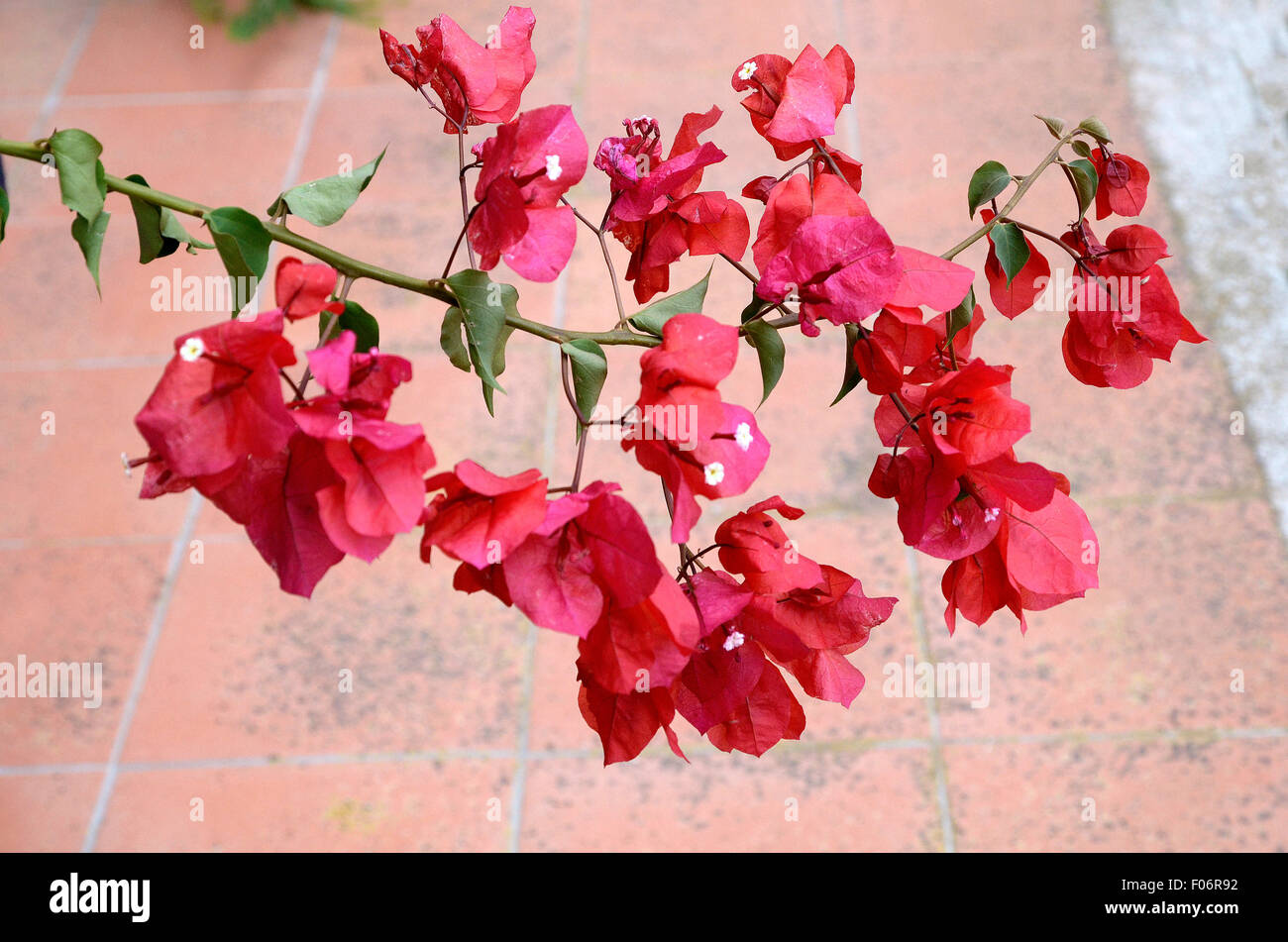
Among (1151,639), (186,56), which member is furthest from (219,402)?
(186,56)

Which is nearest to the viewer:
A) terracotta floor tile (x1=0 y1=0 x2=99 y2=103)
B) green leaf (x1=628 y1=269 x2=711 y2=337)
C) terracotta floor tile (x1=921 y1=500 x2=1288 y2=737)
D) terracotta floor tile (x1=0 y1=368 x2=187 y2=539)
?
green leaf (x1=628 y1=269 x2=711 y2=337)

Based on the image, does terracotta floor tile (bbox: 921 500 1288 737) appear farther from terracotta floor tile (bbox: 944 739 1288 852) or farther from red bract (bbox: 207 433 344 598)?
red bract (bbox: 207 433 344 598)

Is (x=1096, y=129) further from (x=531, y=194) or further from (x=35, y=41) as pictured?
(x=35, y=41)

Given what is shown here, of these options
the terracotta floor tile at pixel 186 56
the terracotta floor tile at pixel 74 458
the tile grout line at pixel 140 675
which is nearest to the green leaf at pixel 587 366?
the tile grout line at pixel 140 675

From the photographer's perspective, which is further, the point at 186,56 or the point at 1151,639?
the point at 186,56

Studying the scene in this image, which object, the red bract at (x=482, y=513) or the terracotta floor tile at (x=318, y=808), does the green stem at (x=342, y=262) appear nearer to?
the red bract at (x=482, y=513)

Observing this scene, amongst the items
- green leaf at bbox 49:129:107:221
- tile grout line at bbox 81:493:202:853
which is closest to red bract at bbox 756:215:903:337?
green leaf at bbox 49:129:107:221

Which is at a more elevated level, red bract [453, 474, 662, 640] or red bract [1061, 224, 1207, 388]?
red bract [1061, 224, 1207, 388]

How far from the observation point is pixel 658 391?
14.0 inches

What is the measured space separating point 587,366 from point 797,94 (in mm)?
152

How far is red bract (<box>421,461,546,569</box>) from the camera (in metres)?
0.32

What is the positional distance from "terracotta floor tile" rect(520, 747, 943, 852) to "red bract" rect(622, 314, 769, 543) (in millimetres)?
966

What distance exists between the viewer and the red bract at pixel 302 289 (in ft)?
1.09
